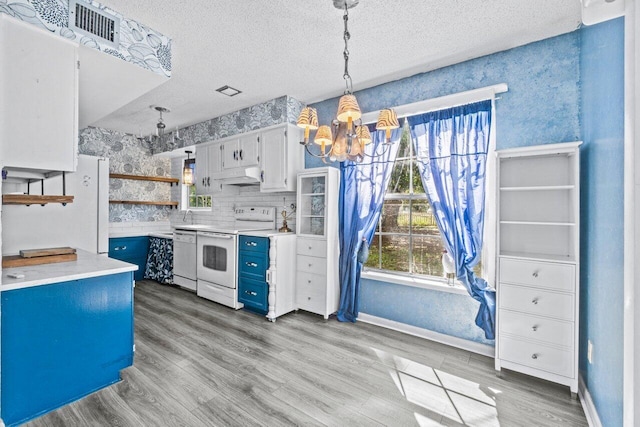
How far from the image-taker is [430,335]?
2869 mm

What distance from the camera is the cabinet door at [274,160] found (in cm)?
366

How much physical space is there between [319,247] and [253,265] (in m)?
0.82

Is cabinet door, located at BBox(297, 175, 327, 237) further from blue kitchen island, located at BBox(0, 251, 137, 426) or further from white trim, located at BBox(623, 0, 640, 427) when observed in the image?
white trim, located at BBox(623, 0, 640, 427)

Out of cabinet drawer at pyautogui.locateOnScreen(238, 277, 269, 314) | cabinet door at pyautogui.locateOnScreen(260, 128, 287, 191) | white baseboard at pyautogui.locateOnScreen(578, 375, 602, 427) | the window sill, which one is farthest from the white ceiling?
white baseboard at pyautogui.locateOnScreen(578, 375, 602, 427)

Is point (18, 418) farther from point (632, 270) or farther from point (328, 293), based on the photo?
point (632, 270)

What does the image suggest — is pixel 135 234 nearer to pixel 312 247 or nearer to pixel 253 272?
pixel 253 272

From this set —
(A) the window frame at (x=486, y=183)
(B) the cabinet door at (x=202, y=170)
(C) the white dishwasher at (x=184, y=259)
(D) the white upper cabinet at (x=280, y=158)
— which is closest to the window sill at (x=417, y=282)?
(A) the window frame at (x=486, y=183)

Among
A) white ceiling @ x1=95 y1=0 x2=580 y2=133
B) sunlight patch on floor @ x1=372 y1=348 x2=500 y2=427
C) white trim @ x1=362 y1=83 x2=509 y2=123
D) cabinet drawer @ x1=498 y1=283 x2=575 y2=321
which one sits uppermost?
white ceiling @ x1=95 y1=0 x2=580 y2=133

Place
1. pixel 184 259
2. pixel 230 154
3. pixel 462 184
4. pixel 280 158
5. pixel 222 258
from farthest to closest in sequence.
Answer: pixel 184 259 → pixel 230 154 → pixel 222 258 → pixel 280 158 → pixel 462 184

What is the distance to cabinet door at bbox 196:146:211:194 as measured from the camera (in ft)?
15.1

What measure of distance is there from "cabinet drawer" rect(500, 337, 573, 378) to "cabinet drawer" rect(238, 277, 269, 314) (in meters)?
2.31

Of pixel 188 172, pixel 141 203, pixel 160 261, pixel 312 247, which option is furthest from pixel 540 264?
pixel 141 203

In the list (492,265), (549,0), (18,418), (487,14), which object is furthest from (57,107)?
(492,265)

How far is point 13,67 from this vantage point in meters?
1.63
